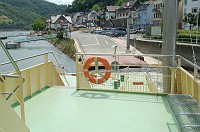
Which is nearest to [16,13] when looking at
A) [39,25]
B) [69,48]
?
[69,48]

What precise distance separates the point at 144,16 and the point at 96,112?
68.7 m

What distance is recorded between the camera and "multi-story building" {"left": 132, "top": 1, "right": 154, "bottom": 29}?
6725cm

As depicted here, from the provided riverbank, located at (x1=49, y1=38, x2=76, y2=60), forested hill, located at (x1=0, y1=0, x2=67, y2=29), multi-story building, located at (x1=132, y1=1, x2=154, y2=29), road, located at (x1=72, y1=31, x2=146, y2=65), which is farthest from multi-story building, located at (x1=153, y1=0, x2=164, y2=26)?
forested hill, located at (x1=0, y1=0, x2=67, y2=29)

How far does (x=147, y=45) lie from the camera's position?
31312mm

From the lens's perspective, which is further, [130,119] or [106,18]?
[106,18]

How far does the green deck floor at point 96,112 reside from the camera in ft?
13.8

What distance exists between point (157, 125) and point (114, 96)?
1.88 meters

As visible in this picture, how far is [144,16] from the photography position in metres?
70.9

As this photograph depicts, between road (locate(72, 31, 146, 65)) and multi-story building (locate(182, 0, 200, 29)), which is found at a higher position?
multi-story building (locate(182, 0, 200, 29))

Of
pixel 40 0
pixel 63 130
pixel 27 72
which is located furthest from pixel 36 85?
pixel 40 0

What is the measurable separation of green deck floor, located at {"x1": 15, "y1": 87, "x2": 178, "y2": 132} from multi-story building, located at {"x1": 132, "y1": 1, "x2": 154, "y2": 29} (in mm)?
62781

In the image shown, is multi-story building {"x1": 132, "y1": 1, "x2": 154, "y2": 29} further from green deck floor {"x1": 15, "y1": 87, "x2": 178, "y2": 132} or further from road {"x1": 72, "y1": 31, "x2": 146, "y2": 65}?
green deck floor {"x1": 15, "y1": 87, "x2": 178, "y2": 132}

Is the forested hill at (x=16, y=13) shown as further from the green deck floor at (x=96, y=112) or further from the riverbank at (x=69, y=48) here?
the riverbank at (x=69, y=48)

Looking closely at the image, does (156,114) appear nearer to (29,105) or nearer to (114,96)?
(114,96)
